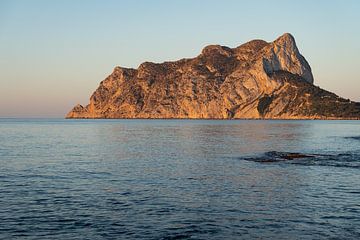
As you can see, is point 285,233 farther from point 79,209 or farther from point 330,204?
point 79,209

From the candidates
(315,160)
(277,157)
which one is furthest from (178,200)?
(277,157)

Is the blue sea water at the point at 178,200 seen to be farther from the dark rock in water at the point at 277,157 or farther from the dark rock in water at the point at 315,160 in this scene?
the dark rock in water at the point at 277,157

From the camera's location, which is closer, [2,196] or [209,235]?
[209,235]

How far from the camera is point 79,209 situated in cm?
2647

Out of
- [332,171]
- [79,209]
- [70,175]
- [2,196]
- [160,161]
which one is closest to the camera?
[79,209]

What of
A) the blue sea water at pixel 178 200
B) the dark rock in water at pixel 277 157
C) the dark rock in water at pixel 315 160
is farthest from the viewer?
the dark rock in water at pixel 277 157

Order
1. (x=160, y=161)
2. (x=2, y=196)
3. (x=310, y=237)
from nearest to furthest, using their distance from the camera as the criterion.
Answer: (x=310, y=237)
(x=2, y=196)
(x=160, y=161)

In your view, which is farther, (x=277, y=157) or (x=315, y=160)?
(x=277, y=157)

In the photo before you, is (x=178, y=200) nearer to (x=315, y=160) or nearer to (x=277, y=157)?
(x=315, y=160)

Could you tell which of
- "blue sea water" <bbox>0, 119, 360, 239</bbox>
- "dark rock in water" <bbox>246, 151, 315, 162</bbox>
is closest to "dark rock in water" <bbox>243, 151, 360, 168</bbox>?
"dark rock in water" <bbox>246, 151, 315, 162</bbox>

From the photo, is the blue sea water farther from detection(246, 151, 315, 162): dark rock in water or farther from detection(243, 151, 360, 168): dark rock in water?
detection(246, 151, 315, 162): dark rock in water

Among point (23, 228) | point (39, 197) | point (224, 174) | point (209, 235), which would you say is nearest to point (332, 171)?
point (224, 174)

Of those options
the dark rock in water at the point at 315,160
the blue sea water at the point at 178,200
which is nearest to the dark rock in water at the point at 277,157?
the dark rock in water at the point at 315,160

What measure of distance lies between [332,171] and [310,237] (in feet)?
84.1
